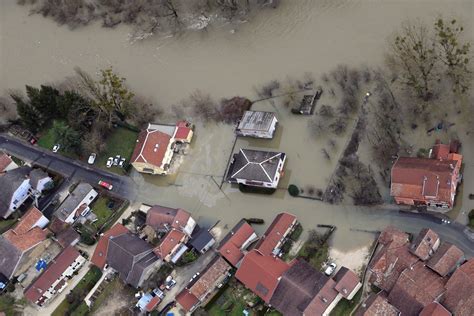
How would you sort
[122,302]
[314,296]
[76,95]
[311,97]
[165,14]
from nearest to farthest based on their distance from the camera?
1. [314,296]
2. [122,302]
3. [311,97]
4. [76,95]
5. [165,14]

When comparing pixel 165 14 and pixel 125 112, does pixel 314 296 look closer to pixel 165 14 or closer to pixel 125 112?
pixel 125 112

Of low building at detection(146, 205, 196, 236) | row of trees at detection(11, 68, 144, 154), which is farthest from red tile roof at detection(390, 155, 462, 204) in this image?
row of trees at detection(11, 68, 144, 154)

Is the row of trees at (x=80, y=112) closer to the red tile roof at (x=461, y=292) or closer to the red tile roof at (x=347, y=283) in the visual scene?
the red tile roof at (x=347, y=283)

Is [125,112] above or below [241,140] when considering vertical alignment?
below

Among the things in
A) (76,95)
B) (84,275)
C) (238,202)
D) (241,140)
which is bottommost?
(84,275)

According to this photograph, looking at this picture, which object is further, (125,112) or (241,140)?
(125,112)

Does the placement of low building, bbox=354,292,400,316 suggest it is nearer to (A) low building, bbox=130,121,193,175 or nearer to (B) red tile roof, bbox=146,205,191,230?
(B) red tile roof, bbox=146,205,191,230

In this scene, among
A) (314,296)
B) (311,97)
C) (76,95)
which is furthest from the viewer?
(76,95)

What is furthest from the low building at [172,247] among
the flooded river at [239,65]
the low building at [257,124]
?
the low building at [257,124]

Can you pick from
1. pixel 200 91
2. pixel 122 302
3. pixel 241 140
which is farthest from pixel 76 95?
pixel 122 302
